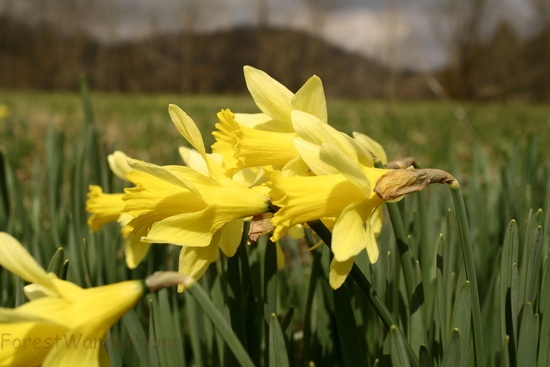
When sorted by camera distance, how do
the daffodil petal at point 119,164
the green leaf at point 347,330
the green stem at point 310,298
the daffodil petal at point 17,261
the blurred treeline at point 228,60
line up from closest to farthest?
1. the daffodil petal at point 17,261
2. the green leaf at point 347,330
3. the green stem at point 310,298
4. the daffodil petal at point 119,164
5. the blurred treeline at point 228,60

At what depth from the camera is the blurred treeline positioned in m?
21.4

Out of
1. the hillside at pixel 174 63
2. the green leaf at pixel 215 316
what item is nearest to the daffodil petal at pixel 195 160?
the green leaf at pixel 215 316

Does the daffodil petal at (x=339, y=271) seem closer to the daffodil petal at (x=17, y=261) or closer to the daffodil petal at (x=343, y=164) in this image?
the daffodil petal at (x=343, y=164)

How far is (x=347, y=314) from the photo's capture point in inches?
25.0

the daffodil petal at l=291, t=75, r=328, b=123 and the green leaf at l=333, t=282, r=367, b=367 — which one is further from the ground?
the daffodil petal at l=291, t=75, r=328, b=123

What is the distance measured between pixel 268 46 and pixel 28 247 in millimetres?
21593

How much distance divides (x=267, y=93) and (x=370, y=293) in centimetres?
25

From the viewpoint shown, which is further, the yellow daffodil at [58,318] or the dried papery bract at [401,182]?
the dried papery bract at [401,182]

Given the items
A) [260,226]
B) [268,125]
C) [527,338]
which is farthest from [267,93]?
[527,338]

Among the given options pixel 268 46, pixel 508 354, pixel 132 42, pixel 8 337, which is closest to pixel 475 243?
pixel 508 354

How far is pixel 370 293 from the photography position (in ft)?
1.86

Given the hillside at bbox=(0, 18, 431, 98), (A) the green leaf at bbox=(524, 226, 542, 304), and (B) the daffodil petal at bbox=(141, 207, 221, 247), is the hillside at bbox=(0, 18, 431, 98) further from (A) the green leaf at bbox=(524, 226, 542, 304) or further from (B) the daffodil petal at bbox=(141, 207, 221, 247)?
(B) the daffodil petal at bbox=(141, 207, 221, 247)

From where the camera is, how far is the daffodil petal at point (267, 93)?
64 centimetres

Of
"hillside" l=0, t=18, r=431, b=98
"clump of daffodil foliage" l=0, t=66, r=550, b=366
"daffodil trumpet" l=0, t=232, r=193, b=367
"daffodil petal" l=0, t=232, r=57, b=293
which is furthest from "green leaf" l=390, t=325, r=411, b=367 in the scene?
"hillside" l=0, t=18, r=431, b=98
